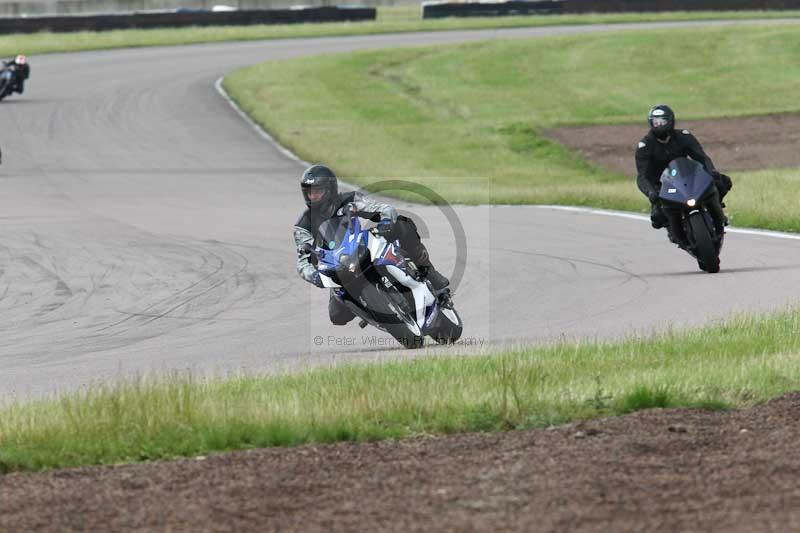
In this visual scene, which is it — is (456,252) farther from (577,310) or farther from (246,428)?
(246,428)

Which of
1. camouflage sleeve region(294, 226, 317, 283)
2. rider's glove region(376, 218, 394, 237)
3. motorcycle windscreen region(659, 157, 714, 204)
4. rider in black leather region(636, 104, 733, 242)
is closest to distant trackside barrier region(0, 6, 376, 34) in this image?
rider in black leather region(636, 104, 733, 242)

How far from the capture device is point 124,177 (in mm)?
28703

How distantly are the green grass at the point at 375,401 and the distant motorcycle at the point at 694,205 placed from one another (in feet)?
16.4

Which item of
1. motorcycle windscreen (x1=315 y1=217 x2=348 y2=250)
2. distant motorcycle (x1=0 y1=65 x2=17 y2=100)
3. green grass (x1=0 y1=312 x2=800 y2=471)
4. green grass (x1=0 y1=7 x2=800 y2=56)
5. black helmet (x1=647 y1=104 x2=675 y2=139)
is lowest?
green grass (x1=0 y1=312 x2=800 y2=471)

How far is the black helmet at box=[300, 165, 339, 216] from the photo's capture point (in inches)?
438

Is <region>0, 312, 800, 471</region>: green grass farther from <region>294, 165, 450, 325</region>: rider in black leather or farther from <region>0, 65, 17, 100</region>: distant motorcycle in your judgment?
<region>0, 65, 17, 100</region>: distant motorcycle

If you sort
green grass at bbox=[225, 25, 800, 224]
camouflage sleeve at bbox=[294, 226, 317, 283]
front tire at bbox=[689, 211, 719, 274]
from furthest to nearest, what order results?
green grass at bbox=[225, 25, 800, 224]
front tire at bbox=[689, 211, 719, 274]
camouflage sleeve at bbox=[294, 226, 317, 283]

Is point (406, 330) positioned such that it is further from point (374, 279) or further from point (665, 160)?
point (665, 160)

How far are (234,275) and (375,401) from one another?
7769mm

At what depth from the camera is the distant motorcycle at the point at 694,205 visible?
15180 millimetres

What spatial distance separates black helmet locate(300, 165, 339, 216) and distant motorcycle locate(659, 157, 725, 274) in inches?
210

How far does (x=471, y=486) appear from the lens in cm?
645

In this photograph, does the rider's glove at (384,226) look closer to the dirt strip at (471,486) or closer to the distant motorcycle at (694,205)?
the dirt strip at (471,486)

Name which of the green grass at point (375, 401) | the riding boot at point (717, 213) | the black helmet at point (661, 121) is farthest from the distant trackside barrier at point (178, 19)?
the green grass at point (375, 401)
